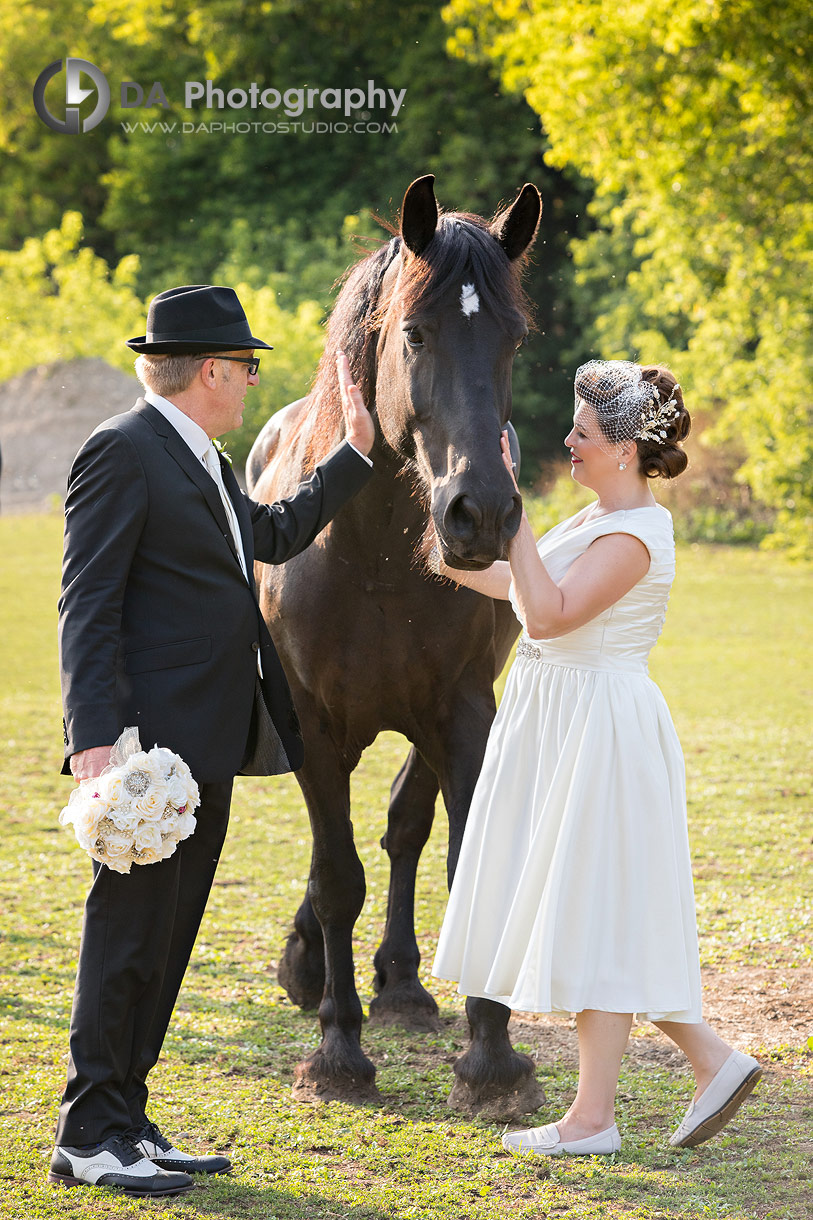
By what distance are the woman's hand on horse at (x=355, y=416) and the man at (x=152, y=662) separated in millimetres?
421

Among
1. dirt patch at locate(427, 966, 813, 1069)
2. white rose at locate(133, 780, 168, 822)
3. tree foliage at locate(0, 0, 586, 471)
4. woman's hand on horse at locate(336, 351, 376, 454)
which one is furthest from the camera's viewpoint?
tree foliage at locate(0, 0, 586, 471)

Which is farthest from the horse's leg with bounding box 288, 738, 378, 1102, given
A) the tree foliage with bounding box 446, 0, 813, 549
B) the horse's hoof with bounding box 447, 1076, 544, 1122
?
the tree foliage with bounding box 446, 0, 813, 549

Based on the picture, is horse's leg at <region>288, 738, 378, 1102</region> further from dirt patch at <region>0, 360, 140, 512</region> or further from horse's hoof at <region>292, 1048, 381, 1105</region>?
dirt patch at <region>0, 360, 140, 512</region>

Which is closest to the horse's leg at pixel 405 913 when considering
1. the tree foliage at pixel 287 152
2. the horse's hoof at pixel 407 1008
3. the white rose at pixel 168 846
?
the horse's hoof at pixel 407 1008

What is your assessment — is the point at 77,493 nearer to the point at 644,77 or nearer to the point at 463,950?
the point at 463,950

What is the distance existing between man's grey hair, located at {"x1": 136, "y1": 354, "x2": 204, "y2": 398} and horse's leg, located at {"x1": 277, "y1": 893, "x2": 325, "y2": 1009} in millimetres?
2245

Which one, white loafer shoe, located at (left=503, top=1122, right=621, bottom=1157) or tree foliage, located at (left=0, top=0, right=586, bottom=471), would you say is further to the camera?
tree foliage, located at (left=0, top=0, right=586, bottom=471)

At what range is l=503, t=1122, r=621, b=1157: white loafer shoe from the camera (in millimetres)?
3309

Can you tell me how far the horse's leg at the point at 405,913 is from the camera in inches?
178

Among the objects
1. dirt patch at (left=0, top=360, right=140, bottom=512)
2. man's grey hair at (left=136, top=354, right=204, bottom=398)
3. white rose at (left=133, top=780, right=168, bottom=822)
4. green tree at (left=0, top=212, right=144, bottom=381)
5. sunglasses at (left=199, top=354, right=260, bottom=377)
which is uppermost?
green tree at (left=0, top=212, right=144, bottom=381)

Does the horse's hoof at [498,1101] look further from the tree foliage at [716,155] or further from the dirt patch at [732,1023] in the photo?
the tree foliage at [716,155]

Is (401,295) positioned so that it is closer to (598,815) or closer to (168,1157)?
(598,815)

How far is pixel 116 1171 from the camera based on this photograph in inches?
119

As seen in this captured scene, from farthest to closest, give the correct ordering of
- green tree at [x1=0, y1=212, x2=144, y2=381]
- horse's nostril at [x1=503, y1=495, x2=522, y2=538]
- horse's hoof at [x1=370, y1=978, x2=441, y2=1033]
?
green tree at [x1=0, y1=212, x2=144, y2=381] < horse's hoof at [x1=370, y1=978, x2=441, y2=1033] < horse's nostril at [x1=503, y1=495, x2=522, y2=538]
